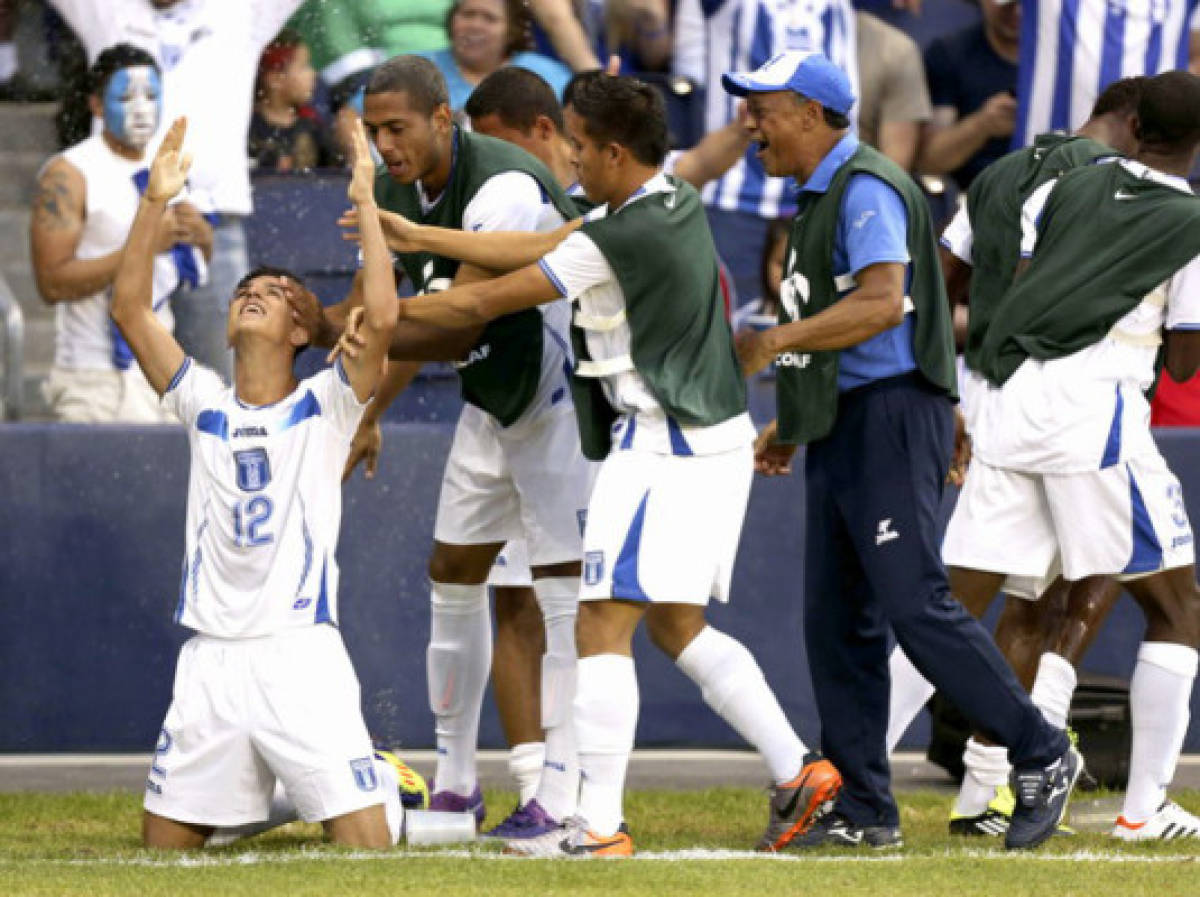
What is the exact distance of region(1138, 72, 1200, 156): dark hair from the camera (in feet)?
23.2

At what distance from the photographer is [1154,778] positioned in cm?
720

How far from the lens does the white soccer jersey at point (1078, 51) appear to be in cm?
1070

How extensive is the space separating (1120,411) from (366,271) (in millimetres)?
2168

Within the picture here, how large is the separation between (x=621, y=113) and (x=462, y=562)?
1620mm

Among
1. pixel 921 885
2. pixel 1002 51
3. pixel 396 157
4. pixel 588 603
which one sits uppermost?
pixel 1002 51

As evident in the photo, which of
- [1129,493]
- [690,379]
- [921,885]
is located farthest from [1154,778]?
[690,379]

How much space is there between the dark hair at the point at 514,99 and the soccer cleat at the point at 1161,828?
279 centimetres

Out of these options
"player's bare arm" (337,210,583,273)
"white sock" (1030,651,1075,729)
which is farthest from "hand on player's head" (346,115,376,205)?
"white sock" (1030,651,1075,729)

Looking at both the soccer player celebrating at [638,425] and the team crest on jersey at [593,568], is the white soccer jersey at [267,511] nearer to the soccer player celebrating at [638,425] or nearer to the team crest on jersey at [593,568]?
the soccer player celebrating at [638,425]

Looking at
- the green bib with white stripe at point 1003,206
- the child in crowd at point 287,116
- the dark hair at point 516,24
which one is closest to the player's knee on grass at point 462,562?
the green bib with white stripe at point 1003,206

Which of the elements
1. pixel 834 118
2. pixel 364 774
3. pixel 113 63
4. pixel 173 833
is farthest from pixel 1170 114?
pixel 113 63

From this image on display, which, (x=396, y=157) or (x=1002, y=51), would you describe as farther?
(x=1002, y=51)

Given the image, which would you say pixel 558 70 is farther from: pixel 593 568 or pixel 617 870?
pixel 617 870

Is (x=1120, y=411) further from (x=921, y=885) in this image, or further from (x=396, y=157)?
(x=396, y=157)
